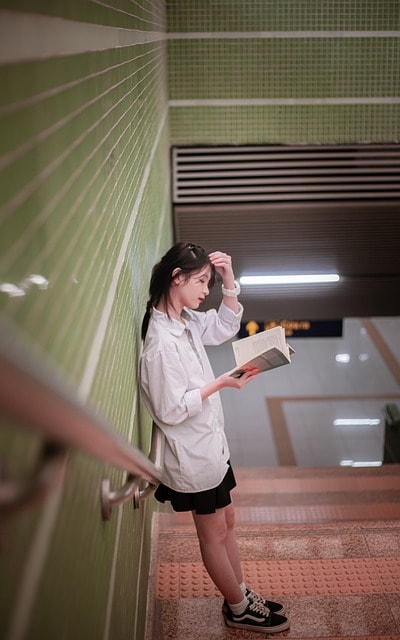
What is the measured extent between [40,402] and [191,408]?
1846 millimetres

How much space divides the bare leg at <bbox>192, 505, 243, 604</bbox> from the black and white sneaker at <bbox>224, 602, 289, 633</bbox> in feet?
0.25

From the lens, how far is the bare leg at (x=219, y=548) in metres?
2.90

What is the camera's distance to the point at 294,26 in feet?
19.4

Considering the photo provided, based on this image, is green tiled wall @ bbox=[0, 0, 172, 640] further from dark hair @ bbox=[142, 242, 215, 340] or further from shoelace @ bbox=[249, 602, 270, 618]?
shoelace @ bbox=[249, 602, 270, 618]

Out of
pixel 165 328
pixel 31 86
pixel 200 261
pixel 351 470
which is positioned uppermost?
pixel 31 86

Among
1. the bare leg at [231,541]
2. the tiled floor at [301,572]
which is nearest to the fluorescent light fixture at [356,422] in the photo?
the tiled floor at [301,572]

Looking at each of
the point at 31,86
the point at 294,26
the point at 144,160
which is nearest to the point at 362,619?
the point at 144,160

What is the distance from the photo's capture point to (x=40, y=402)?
0.76 meters

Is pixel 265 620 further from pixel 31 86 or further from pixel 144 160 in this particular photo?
pixel 31 86

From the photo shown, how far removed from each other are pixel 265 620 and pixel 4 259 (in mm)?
2567

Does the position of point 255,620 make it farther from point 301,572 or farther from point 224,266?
point 224,266

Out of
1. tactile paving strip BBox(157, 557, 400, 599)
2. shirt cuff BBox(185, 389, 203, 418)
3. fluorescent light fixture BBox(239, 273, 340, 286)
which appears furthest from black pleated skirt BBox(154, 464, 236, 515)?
fluorescent light fixture BBox(239, 273, 340, 286)

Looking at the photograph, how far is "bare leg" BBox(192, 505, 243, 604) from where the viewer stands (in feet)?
9.52

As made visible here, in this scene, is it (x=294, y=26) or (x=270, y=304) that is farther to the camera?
(x=270, y=304)
